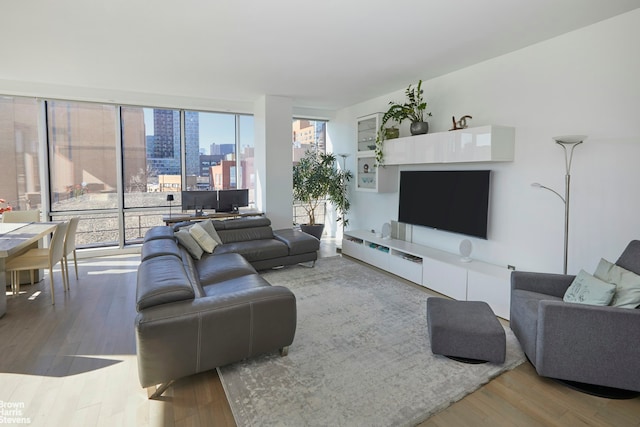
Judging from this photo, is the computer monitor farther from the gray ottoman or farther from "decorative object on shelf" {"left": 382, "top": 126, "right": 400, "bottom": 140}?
the gray ottoman

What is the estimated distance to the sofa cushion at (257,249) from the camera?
180 inches

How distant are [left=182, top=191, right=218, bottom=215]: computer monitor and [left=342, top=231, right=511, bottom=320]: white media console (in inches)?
95.6

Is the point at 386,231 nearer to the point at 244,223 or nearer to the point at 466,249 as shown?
the point at 466,249

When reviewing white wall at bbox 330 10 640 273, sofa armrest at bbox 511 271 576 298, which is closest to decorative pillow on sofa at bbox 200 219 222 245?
white wall at bbox 330 10 640 273

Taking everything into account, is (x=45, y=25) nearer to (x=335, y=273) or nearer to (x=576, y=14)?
(x=335, y=273)

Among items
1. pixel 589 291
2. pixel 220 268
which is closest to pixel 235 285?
pixel 220 268

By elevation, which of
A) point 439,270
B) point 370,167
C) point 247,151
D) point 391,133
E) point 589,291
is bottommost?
point 439,270

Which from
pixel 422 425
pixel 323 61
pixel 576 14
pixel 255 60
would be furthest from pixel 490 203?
pixel 255 60

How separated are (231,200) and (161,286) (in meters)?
3.79

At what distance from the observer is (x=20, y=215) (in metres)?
4.74

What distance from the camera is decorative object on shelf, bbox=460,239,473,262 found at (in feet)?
13.4

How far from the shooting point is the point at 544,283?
2902 mm

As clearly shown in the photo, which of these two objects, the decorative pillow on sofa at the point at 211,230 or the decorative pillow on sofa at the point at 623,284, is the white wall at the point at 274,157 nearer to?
the decorative pillow on sofa at the point at 211,230

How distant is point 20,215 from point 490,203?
6.04 meters
